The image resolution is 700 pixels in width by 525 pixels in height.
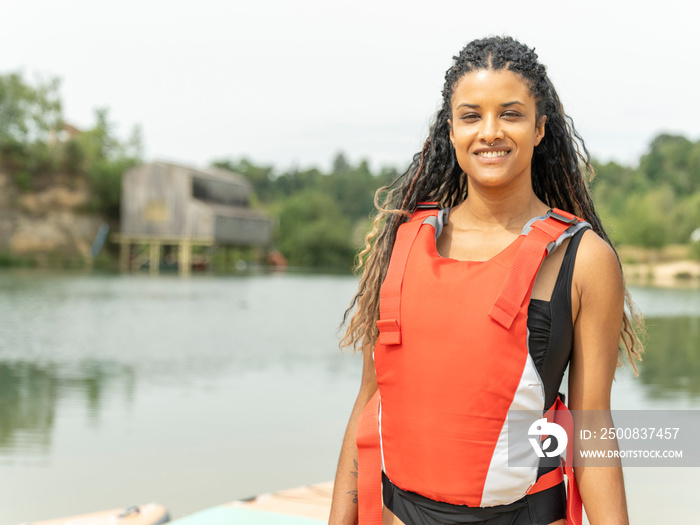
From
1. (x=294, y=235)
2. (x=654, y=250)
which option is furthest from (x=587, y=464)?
(x=294, y=235)

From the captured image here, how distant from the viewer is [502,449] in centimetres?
167

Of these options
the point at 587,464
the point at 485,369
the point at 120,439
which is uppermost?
the point at 485,369

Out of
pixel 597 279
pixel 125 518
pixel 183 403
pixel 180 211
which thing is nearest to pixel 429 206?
pixel 597 279

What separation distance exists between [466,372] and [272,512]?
315cm

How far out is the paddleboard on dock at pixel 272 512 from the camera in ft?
14.1

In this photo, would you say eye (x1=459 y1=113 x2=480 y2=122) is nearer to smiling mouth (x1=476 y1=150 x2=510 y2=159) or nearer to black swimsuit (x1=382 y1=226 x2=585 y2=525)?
smiling mouth (x1=476 y1=150 x2=510 y2=159)

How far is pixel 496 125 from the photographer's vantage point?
70.5 inches

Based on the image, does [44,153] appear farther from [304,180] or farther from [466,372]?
[304,180]

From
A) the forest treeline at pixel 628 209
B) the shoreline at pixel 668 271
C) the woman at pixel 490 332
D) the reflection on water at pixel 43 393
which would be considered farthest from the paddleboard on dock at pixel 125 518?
the forest treeline at pixel 628 209

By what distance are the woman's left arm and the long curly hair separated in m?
0.21

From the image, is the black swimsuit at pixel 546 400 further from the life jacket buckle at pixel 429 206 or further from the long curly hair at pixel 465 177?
the life jacket buckle at pixel 429 206

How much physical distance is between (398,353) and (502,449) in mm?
324

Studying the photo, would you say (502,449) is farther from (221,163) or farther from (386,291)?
(221,163)

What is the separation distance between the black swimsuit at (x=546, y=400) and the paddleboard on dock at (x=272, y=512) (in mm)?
2644
